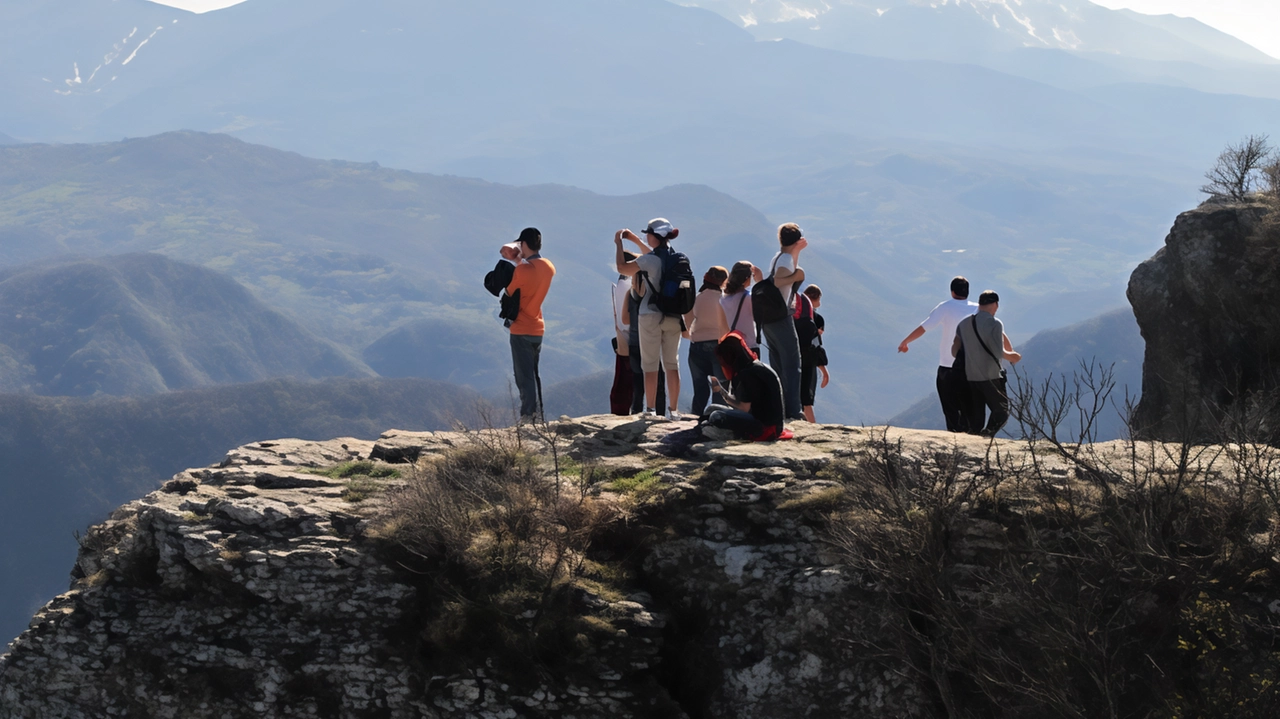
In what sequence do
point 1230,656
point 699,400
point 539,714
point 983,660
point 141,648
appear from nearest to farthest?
point 1230,656
point 983,660
point 539,714
point 141,648
point 699,400

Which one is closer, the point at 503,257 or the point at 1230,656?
the point at 1230,656

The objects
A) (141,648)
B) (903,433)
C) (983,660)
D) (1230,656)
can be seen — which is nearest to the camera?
(1230,656)

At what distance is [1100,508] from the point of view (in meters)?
9.02

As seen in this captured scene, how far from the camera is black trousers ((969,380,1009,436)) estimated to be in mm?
12078

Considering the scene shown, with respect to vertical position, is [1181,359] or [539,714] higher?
[1181,359]

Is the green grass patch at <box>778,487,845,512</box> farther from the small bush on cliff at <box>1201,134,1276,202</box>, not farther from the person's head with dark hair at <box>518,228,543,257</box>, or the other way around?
the small bush on cliff at <box>1201,134,1276,202</box>

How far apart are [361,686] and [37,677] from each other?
342 centimetres

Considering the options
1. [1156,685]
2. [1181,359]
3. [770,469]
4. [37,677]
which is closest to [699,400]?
[770,469]

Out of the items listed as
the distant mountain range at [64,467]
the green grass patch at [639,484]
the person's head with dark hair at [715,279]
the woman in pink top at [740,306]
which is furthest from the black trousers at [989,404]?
the distant mountain range at [64,467]

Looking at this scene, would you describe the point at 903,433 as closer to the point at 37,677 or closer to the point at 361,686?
the point at 361,686

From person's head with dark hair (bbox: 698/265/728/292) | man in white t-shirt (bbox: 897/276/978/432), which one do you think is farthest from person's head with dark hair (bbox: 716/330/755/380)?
man in white t-shirt (bbox: 897/276/978/432)

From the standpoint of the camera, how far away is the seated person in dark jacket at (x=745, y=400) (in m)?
11.0

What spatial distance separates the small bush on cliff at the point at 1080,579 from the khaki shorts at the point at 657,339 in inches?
145

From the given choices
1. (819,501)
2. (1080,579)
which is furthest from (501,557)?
(1080,579)
